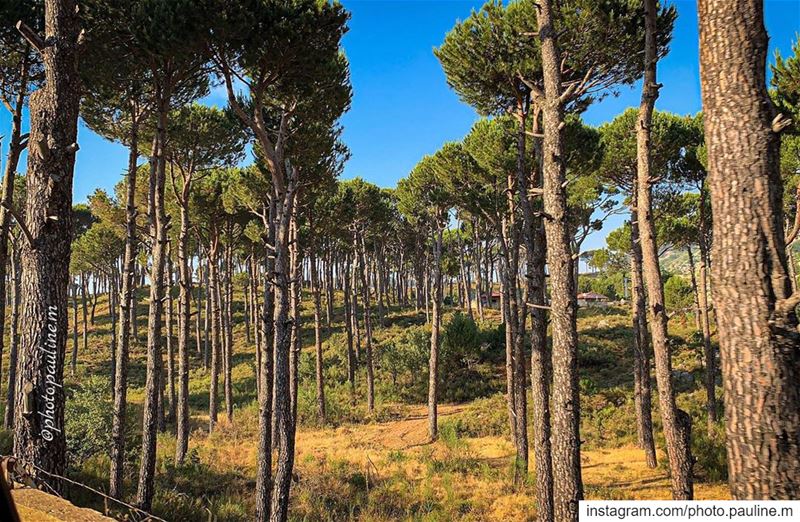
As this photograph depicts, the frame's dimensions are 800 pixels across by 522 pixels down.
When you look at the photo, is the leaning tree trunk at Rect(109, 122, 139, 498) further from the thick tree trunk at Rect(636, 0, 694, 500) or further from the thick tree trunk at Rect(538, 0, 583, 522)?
the thick tree trunk at Rect(636, 0, 694, 500)

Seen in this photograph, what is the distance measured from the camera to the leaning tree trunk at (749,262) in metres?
2.44

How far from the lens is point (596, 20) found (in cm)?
861

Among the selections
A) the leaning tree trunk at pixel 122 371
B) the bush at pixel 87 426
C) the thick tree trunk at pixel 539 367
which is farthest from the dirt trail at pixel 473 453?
the leaning tree trunk at pixel 122 371

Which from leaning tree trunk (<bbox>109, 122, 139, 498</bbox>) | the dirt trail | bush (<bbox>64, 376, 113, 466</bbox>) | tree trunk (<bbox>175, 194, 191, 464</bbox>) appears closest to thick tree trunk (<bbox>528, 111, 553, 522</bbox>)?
the dirt trail

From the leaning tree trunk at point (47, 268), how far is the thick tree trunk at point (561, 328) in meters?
6.23

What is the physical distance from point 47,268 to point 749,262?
701 centimetres

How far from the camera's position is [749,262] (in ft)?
8.50

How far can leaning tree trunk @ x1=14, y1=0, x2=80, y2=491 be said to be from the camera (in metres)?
5.14

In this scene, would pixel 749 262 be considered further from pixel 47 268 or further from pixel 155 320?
pixel 155 320

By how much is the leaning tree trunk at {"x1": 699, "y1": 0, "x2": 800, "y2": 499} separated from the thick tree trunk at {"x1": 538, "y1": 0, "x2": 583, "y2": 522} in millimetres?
3059

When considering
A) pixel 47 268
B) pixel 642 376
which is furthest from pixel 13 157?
pixel 642 376

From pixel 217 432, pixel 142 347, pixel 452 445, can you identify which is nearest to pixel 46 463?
pixel 452 445

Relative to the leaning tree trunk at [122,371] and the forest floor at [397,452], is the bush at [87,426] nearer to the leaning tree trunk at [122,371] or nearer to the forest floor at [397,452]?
the forest floor at [397,452]

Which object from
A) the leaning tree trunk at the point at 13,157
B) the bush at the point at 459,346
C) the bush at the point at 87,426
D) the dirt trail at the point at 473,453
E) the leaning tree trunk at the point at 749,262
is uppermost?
the leaning tree trunk at the point at 13,157
